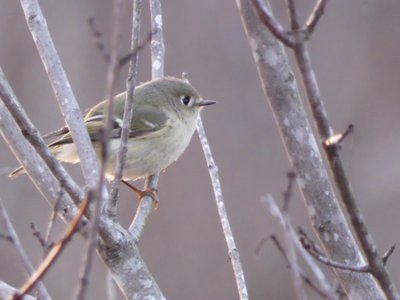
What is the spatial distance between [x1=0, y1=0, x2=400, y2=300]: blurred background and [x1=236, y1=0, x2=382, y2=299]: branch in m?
5.11

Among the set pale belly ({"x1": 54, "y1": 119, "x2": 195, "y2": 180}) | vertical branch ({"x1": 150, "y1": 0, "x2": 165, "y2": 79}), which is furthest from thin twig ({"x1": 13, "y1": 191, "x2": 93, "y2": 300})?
pale belly ({"x1": 54, "y1": 119, "x2": 195, "y2": 180})

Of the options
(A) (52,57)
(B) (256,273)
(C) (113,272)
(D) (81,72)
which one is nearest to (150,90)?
(A) (52,57)

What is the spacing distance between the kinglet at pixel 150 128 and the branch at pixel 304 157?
1.73 meters

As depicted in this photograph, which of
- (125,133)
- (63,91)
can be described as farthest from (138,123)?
(125,133)

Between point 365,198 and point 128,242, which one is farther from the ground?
point 128,242

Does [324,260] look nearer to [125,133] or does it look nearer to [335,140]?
[335,140]

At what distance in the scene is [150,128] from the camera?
13.2 ft

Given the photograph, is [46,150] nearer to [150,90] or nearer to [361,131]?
[150,90]

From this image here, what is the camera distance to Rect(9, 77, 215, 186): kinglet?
380cm

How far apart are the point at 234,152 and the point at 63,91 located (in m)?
5.05

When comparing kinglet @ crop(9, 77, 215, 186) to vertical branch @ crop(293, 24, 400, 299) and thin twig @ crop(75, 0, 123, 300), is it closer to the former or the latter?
vertical branch @ crop(293, 24, 400, 299)

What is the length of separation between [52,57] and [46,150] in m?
0.51

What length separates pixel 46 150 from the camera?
1.90 m

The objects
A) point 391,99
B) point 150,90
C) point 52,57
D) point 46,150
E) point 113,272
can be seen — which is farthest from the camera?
point 391,99
